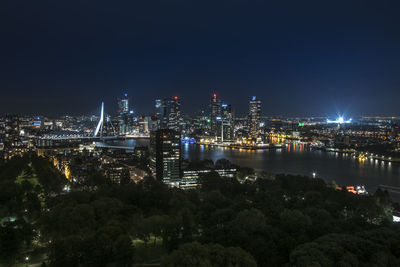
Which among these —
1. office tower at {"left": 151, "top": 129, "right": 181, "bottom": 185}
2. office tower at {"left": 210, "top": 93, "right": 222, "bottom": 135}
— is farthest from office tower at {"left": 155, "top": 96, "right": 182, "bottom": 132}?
office tower at {"left": 151, "top": 129, "right": 181, "bottom": 185}

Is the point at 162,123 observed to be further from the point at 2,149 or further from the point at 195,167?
→ the point at 195,167

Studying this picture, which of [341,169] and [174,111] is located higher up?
[174,111]

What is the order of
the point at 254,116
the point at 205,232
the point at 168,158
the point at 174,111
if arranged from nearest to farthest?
1. the point at 205,232
2. the point at 168,158
3. the point at 254,116
4. the point at 174,111

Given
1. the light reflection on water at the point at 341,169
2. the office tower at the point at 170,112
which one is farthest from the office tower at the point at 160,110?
the light reflection on water at the point at 341,169

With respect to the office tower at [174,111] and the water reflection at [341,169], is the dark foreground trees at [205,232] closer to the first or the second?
the water reflection at [341,169]

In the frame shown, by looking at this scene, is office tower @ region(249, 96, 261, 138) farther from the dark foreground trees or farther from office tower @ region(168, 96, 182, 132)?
the dark foreground trees

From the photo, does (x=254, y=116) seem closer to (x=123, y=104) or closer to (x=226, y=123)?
(x=226, y=123)

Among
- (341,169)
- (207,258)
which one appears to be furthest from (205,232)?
(341,169)

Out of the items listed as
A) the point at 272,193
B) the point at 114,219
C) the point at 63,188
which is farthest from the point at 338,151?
the point at 114,219
